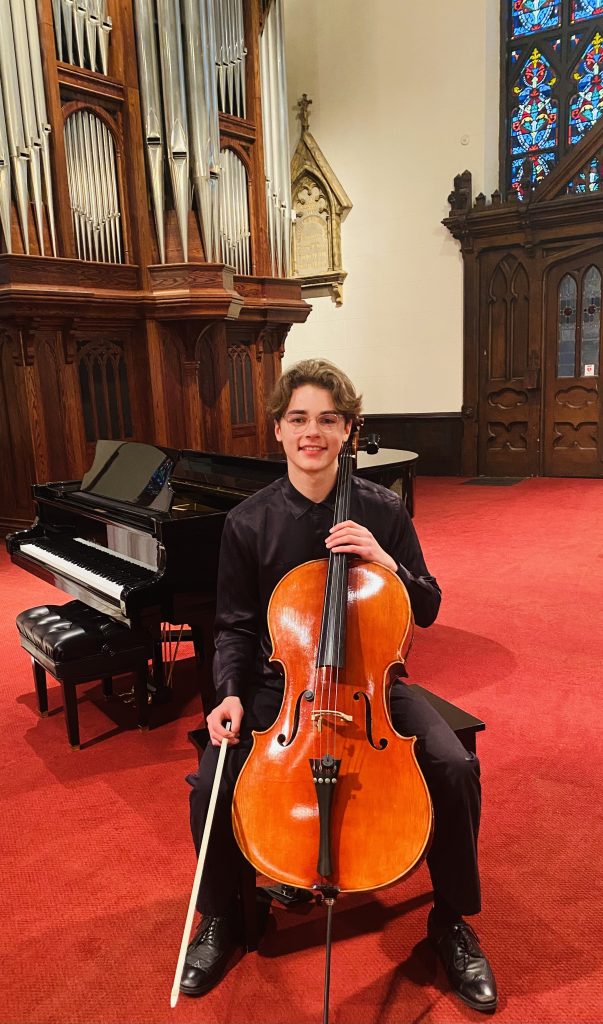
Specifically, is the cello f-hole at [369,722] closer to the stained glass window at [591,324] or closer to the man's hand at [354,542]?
the man's hand at [354,542]

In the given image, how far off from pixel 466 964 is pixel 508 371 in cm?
817

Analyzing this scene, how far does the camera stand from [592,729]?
2.95m

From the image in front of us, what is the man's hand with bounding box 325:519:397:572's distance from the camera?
170 centimetres

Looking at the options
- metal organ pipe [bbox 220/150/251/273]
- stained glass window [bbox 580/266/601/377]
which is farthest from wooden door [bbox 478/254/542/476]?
metal organ pipe [bbox 220/150/251/273]

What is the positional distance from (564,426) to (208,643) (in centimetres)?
718

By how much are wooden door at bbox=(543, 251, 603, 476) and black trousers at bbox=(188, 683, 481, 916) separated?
783 cm

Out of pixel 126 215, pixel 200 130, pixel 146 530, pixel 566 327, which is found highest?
pixel 200 130

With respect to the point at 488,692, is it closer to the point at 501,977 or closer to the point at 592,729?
the point at 592,729

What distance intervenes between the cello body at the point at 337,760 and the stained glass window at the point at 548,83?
823 centimetres

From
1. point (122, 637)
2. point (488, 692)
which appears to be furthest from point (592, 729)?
point (122, 637)

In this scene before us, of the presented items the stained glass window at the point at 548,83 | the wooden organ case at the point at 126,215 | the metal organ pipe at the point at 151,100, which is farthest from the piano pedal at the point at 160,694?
the stained glass window at the point at 548,83

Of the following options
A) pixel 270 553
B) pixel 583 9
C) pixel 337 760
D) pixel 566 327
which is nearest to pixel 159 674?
pixel 270 553

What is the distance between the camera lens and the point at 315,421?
1841 mm

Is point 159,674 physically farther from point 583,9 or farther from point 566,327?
point 583,9
